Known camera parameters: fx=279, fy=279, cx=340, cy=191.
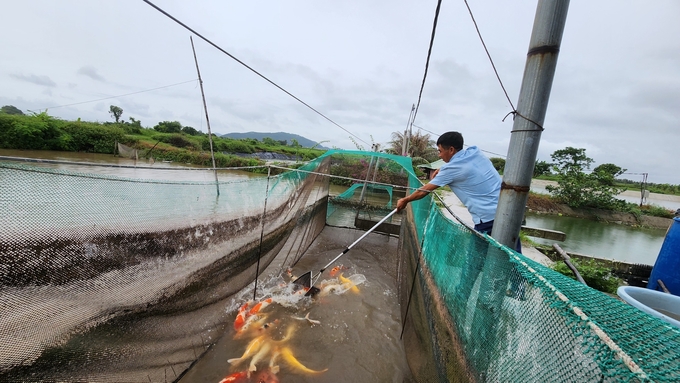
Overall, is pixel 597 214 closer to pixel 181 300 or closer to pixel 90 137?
pixel 181 300

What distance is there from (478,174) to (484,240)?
1.12 metres

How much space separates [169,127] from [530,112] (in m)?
50.9

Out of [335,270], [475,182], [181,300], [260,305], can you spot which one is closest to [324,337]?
[260,305]

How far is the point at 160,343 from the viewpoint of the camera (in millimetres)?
2375

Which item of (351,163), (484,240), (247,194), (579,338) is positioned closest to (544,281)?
(579,338)

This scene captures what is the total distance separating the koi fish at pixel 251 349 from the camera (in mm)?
2937

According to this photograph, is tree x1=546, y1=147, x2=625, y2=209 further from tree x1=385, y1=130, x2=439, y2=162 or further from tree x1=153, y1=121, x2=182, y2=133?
tree x1=153, y1=121, x2=182, y2=133

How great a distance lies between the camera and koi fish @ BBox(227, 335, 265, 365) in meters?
2.94

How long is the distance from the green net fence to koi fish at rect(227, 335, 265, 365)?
1.22 ft

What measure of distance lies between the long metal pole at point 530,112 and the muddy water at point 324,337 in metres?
2.22

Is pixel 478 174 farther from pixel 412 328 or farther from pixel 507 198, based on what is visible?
pixel 412 328

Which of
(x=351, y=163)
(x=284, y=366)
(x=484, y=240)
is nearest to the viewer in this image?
(x=484, y=240)

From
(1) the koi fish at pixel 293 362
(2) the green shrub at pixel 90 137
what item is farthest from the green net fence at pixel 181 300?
(2) the green shrub at pixel 90 137

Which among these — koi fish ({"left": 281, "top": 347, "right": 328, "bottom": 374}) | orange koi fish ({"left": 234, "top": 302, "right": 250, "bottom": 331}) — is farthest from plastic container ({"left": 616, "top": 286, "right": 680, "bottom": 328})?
orange koi fish ({"left": 234, "top": 302, "right": 250, "bottom": 331})
